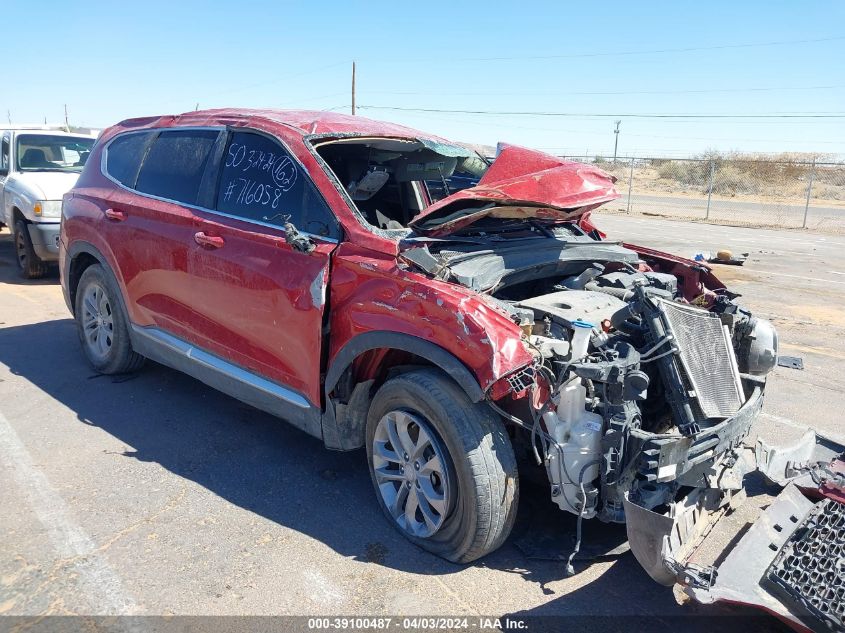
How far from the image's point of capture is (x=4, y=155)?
33.1 ft

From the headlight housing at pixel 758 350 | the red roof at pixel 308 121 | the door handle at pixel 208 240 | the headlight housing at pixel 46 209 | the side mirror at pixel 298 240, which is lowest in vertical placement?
the headlight housing at pixel 758 350

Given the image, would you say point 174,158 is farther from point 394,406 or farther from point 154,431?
point 394,406

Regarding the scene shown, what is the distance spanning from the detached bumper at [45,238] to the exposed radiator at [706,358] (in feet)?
27.1

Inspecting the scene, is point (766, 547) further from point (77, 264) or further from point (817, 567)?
point (77, 264)

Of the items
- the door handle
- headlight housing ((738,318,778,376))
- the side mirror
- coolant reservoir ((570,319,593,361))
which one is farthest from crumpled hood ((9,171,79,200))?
headlight housing ((738,318,778,376))

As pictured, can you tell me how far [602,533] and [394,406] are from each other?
124 cm

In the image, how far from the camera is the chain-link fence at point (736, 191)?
927 inches

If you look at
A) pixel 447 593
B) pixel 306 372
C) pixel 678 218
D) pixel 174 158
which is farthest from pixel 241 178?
pixel 678 218

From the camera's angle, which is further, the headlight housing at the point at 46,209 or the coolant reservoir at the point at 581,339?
the headlight housing at the point at 46,209

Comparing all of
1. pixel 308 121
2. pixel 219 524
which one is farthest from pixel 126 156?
pixel 219 524

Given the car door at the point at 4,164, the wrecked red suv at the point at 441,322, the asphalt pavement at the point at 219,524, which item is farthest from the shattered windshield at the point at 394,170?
the car door at the point at 4,164

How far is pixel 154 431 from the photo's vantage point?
4.46 m

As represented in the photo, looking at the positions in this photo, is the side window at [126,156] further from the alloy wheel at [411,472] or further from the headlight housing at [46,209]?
the headlight housing at [46,209]

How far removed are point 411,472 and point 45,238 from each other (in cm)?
764
